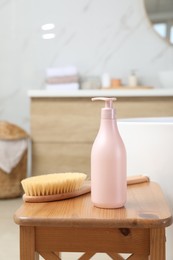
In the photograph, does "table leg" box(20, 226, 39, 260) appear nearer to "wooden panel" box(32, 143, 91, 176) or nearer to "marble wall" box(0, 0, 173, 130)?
"wooden panel" box(32, 143, 91, 176)

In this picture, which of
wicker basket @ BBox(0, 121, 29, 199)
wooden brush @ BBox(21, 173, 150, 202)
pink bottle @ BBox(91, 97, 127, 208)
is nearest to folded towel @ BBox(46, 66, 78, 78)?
wicker basket @ BBox(0, 121, 29, 199)

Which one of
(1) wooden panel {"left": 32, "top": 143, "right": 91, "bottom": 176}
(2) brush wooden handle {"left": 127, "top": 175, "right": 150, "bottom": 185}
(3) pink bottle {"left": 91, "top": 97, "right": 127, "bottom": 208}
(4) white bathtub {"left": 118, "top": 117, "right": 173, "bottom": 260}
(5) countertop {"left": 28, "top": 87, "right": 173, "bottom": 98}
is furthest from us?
(1) wooden panel {"left": 32, "top": 143, "right": 91, "bottom": 176}

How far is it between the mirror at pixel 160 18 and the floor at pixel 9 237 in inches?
75.3

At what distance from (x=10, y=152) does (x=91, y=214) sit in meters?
2.14

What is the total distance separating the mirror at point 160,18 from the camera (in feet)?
11.6

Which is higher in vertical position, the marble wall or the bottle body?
the marble wall

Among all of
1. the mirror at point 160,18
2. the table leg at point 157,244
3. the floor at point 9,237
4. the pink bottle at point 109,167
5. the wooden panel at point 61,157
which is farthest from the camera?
the mirror at point 160,18

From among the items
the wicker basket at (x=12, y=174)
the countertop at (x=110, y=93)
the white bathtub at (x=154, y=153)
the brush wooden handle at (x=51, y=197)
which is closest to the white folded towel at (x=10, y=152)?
the wicker basket at (x=12, y=174)

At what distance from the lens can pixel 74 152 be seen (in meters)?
3.05

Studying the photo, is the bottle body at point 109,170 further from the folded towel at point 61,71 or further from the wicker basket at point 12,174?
the folded towel at point 61,71

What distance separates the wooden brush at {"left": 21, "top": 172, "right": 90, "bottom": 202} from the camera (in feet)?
3.44

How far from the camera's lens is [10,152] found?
299 cm

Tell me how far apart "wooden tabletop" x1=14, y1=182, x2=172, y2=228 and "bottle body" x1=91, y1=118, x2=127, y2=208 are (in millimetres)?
27

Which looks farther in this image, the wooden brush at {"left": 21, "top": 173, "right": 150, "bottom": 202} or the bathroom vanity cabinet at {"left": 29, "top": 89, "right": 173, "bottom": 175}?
the bathroom vanity cabinet at {"left": 29, "top": 89, "right": 173, "bottom": 175}
